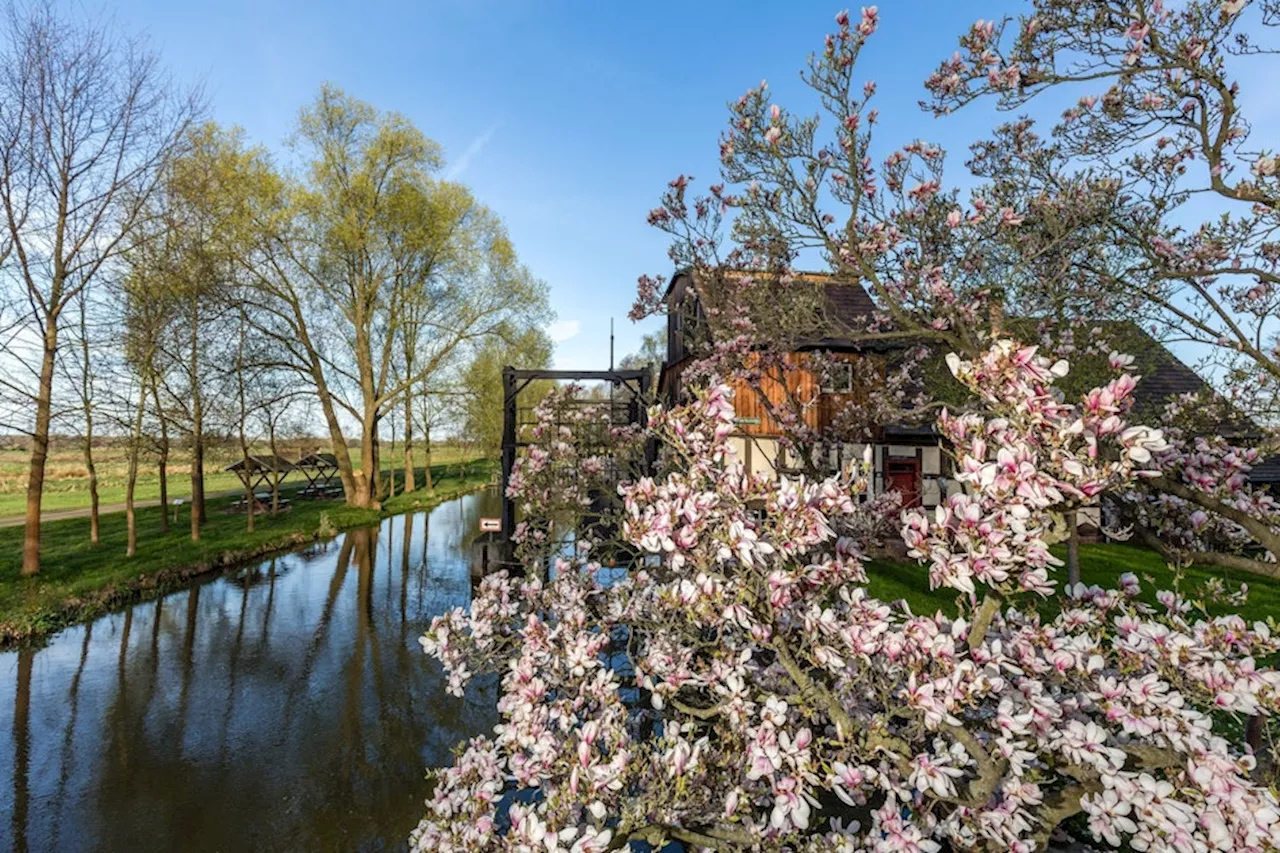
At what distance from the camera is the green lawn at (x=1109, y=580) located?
30.7ft

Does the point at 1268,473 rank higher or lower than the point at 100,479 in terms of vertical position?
lower

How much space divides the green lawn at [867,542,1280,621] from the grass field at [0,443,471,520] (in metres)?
18.4

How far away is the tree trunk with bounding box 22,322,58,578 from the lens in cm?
1177

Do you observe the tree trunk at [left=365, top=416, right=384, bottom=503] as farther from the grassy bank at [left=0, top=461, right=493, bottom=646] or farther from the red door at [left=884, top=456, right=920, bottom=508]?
the red door at [left=884, top=456, right=920, bottom=508]

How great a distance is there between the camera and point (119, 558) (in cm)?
1390

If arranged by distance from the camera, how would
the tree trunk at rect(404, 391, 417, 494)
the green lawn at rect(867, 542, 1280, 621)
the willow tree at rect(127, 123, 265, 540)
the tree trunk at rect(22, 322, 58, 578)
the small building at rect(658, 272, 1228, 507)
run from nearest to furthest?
the green lawn at rect(867, 542, 1280, 621), the tree trunk at rect(22, 322, 58, 578), the small building at rect(658, 272, 1228, 507), the willow tree at rect(127, 123, 265, 540), the tree trunk at rect(404, 391, 417, 494)

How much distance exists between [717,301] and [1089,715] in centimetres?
541

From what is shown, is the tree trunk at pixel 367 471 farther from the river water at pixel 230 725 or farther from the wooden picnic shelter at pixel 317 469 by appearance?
the river water at pixel 230 725

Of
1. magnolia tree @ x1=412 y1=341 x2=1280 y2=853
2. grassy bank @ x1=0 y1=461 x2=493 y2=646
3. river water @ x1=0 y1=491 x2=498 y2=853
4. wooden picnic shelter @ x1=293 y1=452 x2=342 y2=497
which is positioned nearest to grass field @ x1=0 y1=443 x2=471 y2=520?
wooden picnic shelter @ x1=293 y1=452 x2=342 y2=497

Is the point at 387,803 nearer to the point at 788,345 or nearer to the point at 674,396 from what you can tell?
the point at 788,345

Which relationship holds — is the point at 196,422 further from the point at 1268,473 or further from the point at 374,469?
the point at 1268,473

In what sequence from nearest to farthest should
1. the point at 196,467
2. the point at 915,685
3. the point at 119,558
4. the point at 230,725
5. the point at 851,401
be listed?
the point at 915,685 < the point at 230,725 < the point at 851,401 < the point at 119,558 < the point at 196,467

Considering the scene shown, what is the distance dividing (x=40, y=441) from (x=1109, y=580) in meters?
21.7

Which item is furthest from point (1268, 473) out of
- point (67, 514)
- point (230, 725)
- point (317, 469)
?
point (67, 514)
